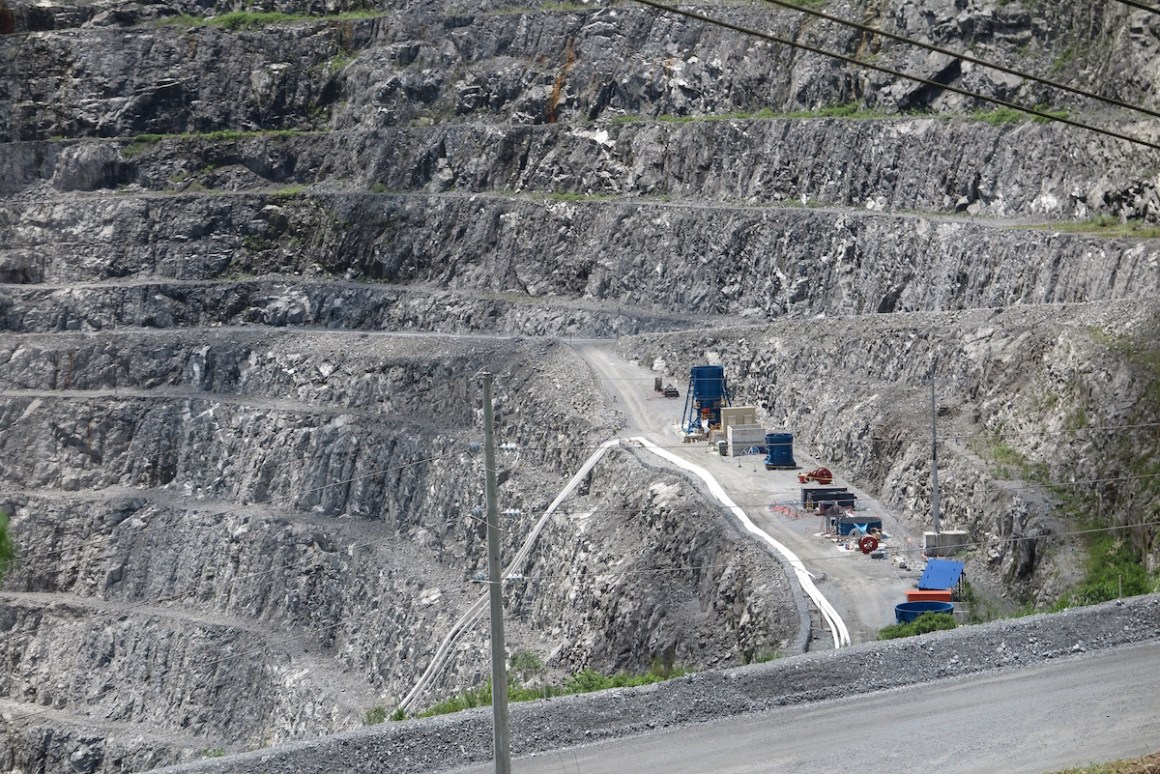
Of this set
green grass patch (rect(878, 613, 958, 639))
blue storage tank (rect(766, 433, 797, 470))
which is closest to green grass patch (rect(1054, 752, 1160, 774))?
green grass patch (rect(878, 613, 958, 639))

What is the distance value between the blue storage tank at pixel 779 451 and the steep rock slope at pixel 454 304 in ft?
5.36

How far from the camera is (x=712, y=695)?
22219 millimetres

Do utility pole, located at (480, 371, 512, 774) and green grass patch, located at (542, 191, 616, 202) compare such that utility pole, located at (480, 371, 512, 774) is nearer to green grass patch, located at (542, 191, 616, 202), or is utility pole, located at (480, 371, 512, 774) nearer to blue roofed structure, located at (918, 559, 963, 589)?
blue roofed structure, located at (918, 559, 963, 589)

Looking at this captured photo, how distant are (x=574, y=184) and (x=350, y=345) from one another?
1348 centimetres

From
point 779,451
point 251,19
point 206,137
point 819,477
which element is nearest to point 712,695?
point 819,477

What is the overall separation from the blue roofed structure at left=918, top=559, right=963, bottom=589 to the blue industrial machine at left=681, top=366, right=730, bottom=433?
56.3ft

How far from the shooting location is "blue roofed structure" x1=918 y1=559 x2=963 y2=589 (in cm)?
3350

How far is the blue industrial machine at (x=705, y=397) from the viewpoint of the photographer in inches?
2007

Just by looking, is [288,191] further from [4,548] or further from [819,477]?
[4,548]

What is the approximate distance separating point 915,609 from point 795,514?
9.59 m

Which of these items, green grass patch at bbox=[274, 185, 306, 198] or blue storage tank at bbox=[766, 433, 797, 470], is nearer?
Result: blue storage tank at bbox=[766, 433, 797, 470]

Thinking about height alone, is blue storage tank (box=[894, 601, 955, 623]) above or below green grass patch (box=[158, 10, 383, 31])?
below

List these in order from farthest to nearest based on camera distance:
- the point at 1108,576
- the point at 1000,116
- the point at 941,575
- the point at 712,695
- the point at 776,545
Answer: the point at 1000,116 → the point at 776,545 → the point at 941,575 → the point at 1108,576 → the point at 712,695

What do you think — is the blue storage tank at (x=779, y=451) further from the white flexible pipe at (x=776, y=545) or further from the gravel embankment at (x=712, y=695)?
the gravel embankment at (x=712, y=695)
